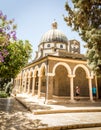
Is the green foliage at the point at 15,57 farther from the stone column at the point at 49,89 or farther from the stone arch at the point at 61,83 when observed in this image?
the stone arch at the point at 61,83

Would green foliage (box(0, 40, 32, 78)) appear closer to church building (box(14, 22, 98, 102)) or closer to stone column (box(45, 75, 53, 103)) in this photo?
church building (box(14, 22, 98, 102))

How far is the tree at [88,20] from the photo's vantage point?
25.7 feet

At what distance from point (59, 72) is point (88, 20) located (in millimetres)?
10879

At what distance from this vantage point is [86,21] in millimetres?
8414

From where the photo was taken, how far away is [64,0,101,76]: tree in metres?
7.85

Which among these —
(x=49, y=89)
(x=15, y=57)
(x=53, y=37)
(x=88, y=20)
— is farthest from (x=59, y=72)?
(x=53, y=37)

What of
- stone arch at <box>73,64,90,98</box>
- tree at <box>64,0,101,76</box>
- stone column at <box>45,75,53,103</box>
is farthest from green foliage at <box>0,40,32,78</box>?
stone arch at <box>73,64,90,98</box>

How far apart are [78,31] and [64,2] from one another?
207cm

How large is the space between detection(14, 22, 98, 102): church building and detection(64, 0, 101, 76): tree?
545cm

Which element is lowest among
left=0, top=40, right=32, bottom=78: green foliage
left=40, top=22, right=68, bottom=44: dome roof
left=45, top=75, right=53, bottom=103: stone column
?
left=45, top=75, right=53, bottom=103: stone column

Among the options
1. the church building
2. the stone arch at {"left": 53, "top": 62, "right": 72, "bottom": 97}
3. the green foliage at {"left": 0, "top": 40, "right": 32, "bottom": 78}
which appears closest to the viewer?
the green foliage at {"left": 0, "top": 40, "right": 32, "bottom": 78}

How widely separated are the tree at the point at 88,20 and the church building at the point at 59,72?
17.9 feet

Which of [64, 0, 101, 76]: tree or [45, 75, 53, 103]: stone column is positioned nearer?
[64, 0, 101, 76]: tree

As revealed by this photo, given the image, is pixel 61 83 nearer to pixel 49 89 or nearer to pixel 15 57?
pixel 49 89
